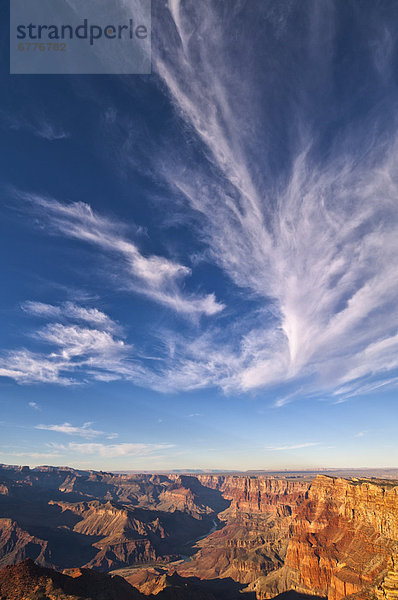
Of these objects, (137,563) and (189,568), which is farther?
(137,563)

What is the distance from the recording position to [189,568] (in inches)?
6885

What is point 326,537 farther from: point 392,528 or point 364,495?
point 392,528

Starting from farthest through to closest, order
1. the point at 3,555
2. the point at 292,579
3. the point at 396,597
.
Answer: the point at 3,555 → the point at 292,579 → the point at 396,597

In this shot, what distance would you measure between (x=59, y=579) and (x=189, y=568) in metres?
157

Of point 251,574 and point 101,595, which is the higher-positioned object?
point 101,595

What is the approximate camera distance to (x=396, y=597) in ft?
86.8

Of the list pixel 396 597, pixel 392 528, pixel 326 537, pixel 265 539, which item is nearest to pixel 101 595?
pixel 396 597

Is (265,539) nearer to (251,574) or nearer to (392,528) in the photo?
(251,574)

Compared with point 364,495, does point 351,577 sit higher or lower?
lower

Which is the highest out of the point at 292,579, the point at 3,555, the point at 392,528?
the point at 392,528

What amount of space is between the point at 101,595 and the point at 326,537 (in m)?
102

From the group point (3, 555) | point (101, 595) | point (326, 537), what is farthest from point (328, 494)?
point (3, 555)

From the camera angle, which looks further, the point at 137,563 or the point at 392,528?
the point at 137,563

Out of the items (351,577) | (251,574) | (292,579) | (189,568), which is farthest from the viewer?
(189,568)
